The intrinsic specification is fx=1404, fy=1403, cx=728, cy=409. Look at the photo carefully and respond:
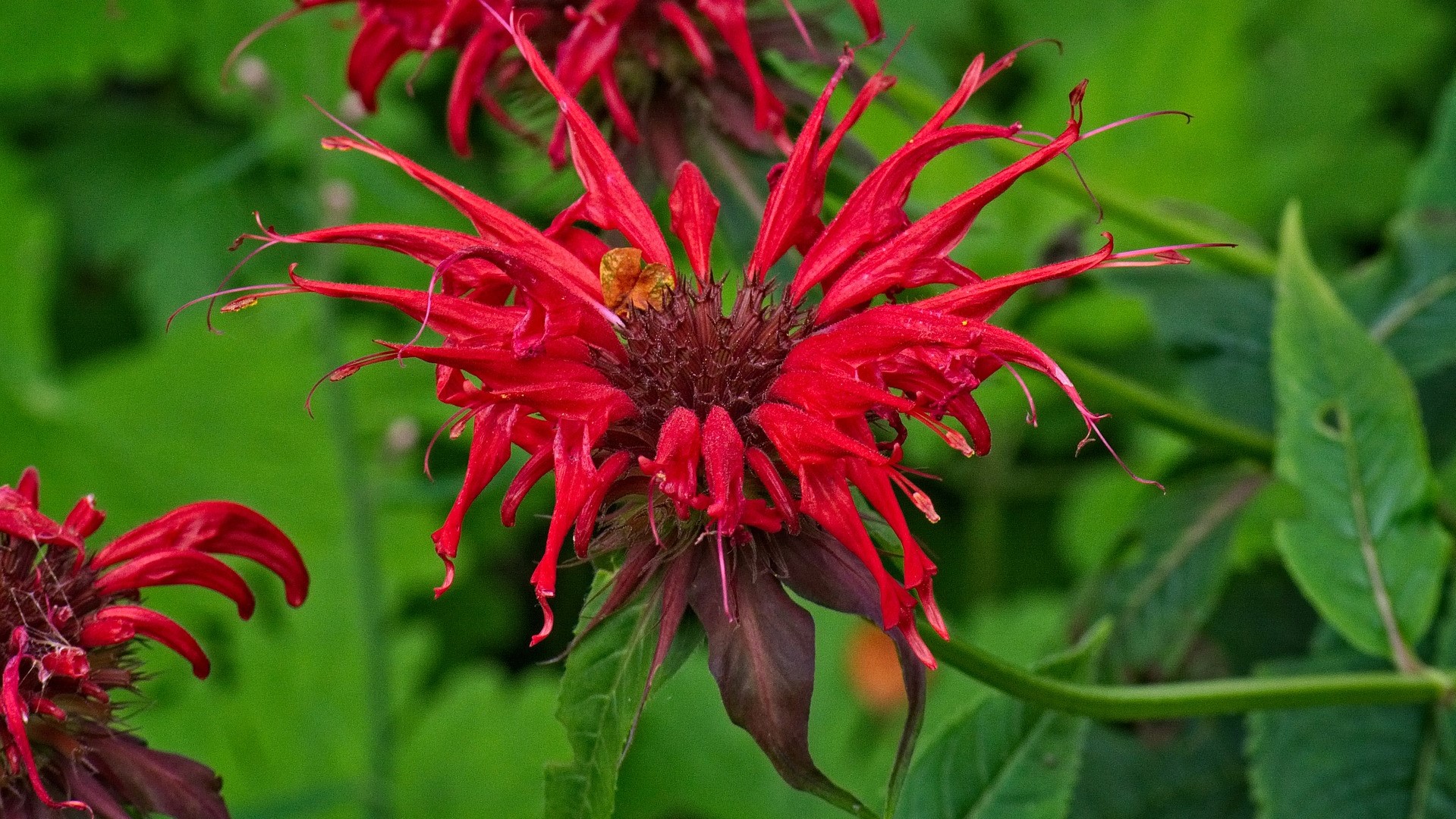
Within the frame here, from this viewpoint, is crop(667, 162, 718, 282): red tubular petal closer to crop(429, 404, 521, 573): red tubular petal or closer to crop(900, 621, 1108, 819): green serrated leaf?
crop(429, 404, 521, 573): red tubular petal

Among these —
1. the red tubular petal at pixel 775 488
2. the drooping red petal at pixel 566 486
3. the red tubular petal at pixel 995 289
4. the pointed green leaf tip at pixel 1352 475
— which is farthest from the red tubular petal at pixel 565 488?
the pointed green leaf tip at pixel 1352 475

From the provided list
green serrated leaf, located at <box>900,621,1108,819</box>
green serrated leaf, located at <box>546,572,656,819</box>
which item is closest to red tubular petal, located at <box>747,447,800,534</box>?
green serrated leaf, located at <box>546,572,656,819</box>

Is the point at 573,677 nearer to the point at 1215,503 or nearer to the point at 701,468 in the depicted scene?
the point at 701,468

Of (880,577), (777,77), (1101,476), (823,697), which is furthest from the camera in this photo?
(1101,476)

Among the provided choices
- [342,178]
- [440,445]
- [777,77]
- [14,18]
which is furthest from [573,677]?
[14,18]

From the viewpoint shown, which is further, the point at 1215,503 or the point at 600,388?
the point at 1215,503

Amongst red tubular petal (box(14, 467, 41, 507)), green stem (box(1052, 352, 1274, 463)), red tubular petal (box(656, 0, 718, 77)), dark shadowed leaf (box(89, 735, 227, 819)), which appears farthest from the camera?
green stem (box(1052, 352, 1274, 463))

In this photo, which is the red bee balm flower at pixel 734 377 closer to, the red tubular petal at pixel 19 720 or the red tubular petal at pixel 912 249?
the red tubular petal at pixel 912 249
